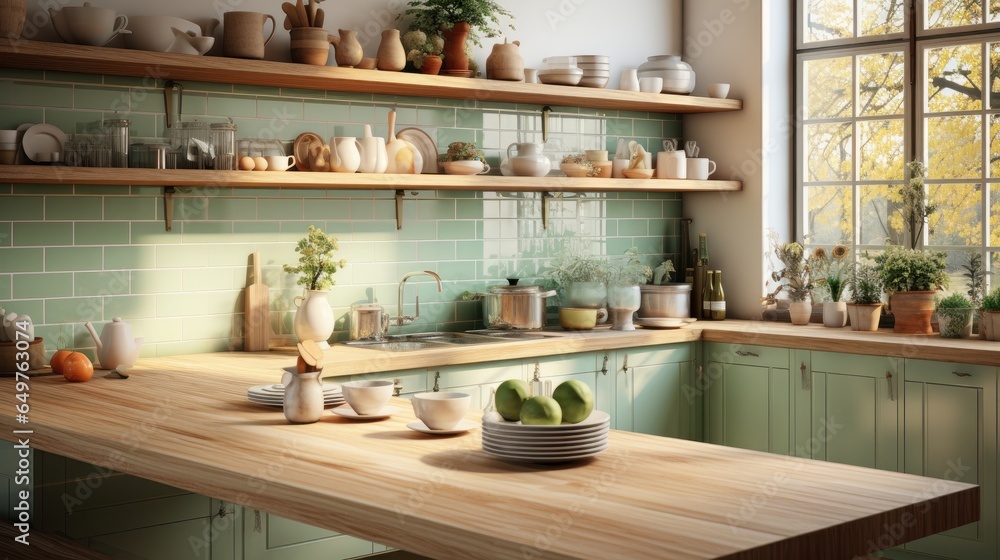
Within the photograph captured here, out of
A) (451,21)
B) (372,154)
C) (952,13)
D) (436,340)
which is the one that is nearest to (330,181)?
(372,154)

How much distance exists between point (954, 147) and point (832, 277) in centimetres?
84

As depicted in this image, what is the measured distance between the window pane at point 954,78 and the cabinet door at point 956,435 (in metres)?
1.43

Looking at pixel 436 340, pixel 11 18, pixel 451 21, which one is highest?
pixel 451 21

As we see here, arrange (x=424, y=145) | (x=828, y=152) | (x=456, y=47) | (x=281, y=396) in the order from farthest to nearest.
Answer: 1. (x=828, y=152)
2. (x=424, y=145)
3. (x=456, y=47)
4. (x=281, y=396)

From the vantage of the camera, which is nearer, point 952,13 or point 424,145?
point 424,145

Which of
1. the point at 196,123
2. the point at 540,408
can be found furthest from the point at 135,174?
the point at 540,408

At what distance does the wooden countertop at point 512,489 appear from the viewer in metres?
1.79

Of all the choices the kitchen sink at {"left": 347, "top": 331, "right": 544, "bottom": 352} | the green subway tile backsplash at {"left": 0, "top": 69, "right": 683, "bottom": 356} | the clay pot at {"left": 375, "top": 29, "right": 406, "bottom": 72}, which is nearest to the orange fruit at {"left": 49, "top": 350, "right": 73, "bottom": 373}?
the green subway tile backsplash at {"left": 0, "top": 69, "right": 683, "bottom": 356}

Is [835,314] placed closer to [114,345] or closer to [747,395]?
[747,395]

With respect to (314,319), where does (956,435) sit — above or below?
below

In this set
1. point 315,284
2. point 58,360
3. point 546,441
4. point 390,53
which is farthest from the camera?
point 390,53

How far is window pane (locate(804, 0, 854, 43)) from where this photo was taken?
18.9 feet

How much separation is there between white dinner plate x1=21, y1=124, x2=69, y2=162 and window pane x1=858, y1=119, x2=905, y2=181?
3.82m

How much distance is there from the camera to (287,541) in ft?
13.5
